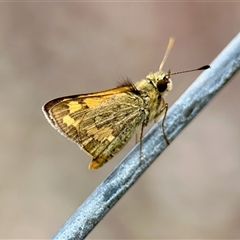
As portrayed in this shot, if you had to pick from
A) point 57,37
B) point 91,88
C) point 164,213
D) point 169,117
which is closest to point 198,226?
point 164,213

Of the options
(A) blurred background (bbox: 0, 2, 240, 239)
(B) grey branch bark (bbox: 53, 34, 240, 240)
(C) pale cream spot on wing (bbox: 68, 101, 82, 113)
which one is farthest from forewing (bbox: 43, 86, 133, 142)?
(A) blurred background (bbox: 0, 2, 240, 239)

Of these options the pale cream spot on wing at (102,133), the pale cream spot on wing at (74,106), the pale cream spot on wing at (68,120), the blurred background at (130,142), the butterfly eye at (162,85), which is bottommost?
the pale cream spot on wing at (102,133)

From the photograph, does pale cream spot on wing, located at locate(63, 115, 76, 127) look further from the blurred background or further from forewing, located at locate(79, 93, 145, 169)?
the blurred background

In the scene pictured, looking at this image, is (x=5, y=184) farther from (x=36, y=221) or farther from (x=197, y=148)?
(x=197, y=148)

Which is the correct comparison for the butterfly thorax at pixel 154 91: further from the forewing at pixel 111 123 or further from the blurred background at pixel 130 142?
the blurred background at pixel 130 142

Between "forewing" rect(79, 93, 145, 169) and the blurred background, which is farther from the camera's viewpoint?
the blurred background

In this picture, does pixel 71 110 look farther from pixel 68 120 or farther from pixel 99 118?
pixel 99 118

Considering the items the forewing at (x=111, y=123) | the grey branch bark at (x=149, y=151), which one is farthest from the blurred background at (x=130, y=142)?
the grey branch bark at (x=149, y=151)
